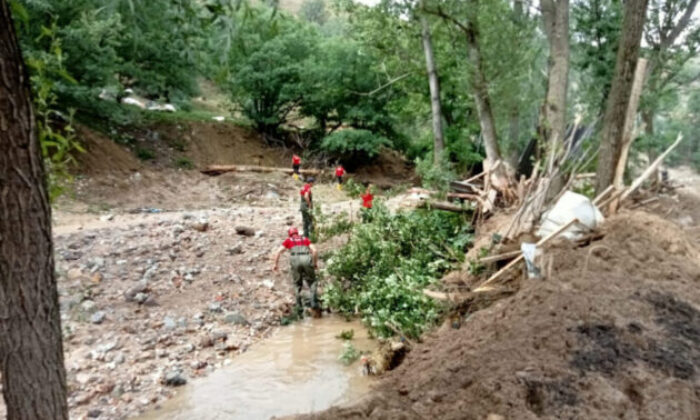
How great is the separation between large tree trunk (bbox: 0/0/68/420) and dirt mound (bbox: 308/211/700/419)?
2041 mm

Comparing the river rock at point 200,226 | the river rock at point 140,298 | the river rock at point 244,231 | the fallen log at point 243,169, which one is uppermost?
the fallen log at point 243,169

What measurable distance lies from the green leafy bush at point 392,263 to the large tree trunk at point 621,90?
8.13 ft

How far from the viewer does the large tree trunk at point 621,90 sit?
8.09m

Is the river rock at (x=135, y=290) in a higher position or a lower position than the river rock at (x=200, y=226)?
lower

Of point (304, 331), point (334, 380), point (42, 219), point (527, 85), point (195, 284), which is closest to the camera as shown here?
point (42, 219)

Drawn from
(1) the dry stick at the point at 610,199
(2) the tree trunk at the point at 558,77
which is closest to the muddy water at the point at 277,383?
(1) the dry stick at the point at 610,199

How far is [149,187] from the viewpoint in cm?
1664

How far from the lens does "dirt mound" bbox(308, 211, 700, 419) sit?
3.51 meters

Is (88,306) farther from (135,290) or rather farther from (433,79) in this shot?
(433,79)

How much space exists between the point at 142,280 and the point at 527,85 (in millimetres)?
14409

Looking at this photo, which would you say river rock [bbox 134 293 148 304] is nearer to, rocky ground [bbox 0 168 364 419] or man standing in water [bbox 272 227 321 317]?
rocky ground [bbox 0 168 364 419]

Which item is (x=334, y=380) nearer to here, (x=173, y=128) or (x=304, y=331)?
(x=304, y=331)

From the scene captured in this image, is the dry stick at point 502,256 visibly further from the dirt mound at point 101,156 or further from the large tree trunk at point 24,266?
the dirt mound at point 101,156

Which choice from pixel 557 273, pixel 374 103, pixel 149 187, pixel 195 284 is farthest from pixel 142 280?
pixel 374 103
